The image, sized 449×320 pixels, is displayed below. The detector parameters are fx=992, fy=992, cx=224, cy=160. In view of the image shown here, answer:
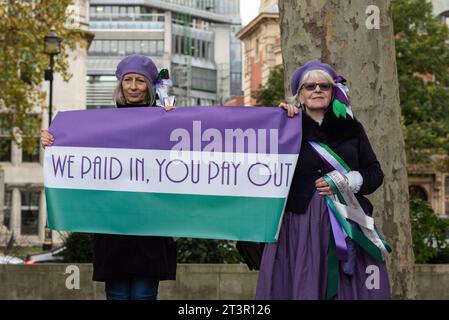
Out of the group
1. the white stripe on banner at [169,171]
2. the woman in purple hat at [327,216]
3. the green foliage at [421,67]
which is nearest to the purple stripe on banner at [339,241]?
the woman in purple hat at [327,216]

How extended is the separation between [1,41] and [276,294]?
24.4 m

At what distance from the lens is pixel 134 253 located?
245 inches

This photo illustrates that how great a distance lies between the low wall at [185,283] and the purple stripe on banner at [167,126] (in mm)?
4766

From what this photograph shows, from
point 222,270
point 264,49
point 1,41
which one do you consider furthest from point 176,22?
point 222,270

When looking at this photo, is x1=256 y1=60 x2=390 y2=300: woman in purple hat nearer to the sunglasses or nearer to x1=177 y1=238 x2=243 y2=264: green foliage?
the sunglasses

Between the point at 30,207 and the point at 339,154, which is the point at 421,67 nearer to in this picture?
the point at 30,207

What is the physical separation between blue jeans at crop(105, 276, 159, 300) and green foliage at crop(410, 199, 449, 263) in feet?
21.1

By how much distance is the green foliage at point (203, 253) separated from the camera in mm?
12578

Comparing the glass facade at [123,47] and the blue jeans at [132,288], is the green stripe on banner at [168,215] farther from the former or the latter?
the glass facade at [123,47]

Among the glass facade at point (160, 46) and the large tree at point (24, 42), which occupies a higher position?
the glass facade at point (160, 46)

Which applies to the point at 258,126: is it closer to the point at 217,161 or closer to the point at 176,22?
the point at 217,161

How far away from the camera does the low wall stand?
11.3m

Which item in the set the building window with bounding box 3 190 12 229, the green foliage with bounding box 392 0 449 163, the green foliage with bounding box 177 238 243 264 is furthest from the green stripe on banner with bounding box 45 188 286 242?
the building window with bounding box 3 190 12 229
